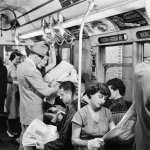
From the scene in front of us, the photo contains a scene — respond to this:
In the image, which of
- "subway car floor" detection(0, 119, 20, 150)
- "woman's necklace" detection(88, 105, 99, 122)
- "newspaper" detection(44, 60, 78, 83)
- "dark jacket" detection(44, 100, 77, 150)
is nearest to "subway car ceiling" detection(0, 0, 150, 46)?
"newspaper" detection(44, 60, 78, 83)

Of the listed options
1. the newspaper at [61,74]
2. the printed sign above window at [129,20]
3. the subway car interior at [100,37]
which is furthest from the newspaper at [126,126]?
the printed sign above window at [129,20]

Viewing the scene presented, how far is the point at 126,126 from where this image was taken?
76.9 inches

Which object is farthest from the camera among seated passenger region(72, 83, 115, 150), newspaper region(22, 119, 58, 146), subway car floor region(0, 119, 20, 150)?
subway car floor region(0, 119, 20, 150)

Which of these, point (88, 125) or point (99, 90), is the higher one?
point (99, 90)

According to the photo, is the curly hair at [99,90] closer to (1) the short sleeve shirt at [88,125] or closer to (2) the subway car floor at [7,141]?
(1) the short sleeve shirt at [88,125]

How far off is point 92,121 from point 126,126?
0.54 meters

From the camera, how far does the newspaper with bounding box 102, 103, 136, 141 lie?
1.94 m

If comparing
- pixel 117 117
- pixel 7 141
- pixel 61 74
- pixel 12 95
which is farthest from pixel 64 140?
pixel 12 95

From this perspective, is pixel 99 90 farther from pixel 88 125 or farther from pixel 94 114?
pixel 88 125

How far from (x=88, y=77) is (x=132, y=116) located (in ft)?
12.5

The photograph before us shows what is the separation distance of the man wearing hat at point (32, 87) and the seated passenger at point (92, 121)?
45.9 inches

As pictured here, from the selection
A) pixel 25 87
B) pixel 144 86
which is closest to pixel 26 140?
pixel 25 87

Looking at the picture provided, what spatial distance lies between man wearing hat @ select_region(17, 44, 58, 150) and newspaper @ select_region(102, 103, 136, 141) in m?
1.73

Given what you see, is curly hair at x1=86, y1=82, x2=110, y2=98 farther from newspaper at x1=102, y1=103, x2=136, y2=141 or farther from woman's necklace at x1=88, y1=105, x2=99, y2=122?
newspaper at x1=102, y1=103, x2=136, y2=141
